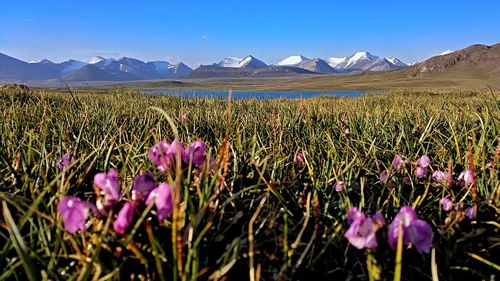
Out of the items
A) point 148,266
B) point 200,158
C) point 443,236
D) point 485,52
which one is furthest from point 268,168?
point 485,52

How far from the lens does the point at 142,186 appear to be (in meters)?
1.20

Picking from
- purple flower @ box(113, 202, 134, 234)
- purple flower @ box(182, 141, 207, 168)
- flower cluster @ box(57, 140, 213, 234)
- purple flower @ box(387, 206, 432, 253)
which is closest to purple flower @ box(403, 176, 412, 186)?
purple flower @ box(387, 206, 432, 253)

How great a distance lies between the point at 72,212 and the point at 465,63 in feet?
693

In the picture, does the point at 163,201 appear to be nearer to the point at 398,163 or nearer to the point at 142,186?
the point at 142,186

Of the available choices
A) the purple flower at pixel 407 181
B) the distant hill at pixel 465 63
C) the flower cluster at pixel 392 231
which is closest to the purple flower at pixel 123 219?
the flower cluster at pixel 392 231

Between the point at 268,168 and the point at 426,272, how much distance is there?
1049 mm

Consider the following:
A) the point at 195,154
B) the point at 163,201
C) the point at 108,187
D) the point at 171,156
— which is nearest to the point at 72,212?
the point at 108,187

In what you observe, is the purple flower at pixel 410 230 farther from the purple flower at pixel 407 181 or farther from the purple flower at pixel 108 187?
the purple flower at pixel 407 181

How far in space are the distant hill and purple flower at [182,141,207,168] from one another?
7439 inches

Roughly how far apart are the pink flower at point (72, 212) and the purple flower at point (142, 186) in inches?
5.8

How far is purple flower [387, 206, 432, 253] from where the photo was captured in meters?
1.12

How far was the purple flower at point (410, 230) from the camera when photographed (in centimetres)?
112

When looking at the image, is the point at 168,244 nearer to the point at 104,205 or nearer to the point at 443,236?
the point at 104,205

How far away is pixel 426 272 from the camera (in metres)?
1.37
